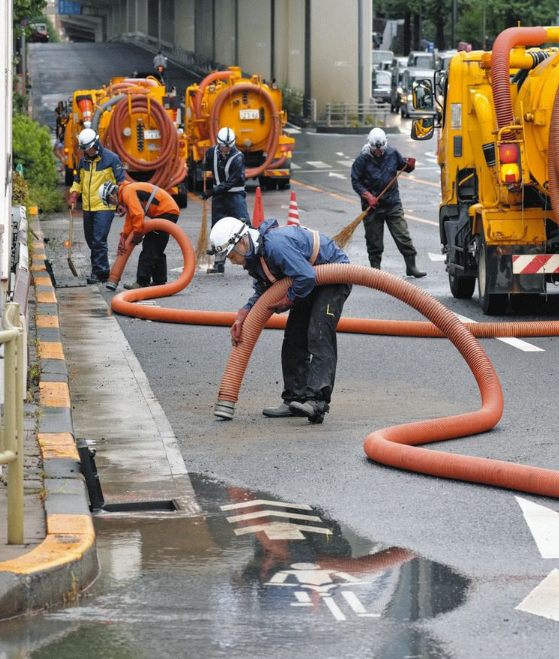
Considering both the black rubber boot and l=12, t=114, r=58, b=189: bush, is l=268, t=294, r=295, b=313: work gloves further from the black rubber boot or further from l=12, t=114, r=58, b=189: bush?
l=12, t=114, r=58, b=189: bush

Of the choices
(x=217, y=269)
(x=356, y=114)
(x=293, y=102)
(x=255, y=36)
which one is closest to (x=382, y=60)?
(x=255, y=36)

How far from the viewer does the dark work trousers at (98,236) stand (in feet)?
59.9

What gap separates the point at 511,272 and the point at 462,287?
1.95 meters

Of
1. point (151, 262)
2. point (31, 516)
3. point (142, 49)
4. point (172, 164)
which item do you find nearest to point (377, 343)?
point (151, 262)

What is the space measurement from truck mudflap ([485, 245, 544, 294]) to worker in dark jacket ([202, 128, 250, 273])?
5.29m

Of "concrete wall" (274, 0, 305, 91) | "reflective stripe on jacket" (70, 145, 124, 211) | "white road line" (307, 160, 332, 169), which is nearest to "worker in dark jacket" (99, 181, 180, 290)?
"reflective stripe on jacket" (70, 145, 124, 211)

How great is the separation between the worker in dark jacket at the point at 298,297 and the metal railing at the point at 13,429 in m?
3.36

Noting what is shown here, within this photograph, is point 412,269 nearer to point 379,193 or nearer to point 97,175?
point 379,193

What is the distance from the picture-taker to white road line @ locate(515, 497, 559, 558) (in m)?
6.99

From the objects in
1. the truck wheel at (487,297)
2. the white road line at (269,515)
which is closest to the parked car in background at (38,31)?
the truck wheel at (487,297)

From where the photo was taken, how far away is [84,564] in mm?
6461

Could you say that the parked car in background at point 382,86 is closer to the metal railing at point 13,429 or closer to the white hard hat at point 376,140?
the white hard hat at point 376,140

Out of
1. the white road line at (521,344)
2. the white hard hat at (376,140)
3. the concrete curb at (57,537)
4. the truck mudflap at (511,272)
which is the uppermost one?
the white hard hat at (376,140)

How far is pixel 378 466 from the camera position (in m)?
8.86
